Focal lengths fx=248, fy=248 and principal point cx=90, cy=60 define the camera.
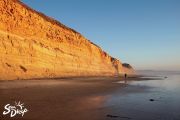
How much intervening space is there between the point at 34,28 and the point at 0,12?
24.4 ft

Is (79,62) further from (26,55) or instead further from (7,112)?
(7,112)

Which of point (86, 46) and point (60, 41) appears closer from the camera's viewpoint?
point (60, 41)

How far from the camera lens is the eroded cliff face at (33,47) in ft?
91.7

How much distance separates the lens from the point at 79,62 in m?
52.3

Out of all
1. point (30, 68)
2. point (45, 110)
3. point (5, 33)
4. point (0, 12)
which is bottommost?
point (45, 110)

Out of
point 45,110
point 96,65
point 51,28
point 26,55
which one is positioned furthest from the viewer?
point 96,65

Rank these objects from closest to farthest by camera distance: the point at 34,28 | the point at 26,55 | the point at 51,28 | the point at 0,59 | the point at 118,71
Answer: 1. the point at 0,59
2. the point at 26,55
3. the point at 34,28
4. the point at 51,28
5. the point at 118,71

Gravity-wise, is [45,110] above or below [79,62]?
below

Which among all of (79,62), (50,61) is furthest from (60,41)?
(79,62)

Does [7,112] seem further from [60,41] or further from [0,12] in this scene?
[60,41]

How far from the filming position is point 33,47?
3334cm

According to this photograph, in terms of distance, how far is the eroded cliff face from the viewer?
27953mm

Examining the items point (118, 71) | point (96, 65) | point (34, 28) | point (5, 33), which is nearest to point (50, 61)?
point (34, 28)

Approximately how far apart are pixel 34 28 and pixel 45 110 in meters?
27.7
